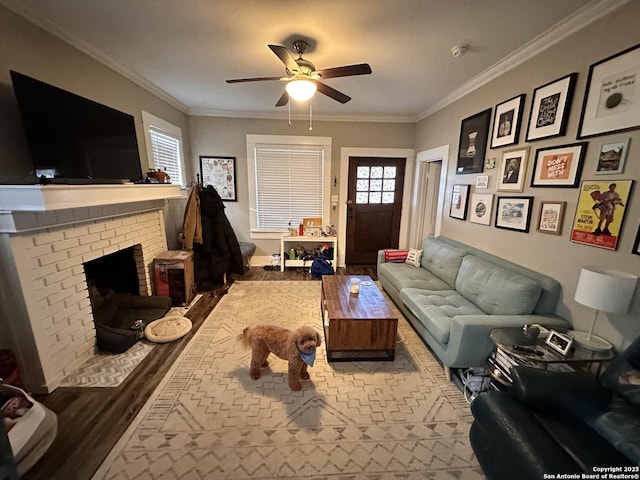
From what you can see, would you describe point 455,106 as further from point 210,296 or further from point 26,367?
point 26,367

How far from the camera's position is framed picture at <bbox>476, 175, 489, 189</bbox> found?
2771mm

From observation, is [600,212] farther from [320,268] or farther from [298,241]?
[298,241]

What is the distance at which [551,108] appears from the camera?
2035 mm

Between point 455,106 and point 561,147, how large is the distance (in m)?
1.71

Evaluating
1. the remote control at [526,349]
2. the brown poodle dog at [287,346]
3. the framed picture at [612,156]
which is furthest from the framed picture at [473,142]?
the brown poodle dog at [287,346]

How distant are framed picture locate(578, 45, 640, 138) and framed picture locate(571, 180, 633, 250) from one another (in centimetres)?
35

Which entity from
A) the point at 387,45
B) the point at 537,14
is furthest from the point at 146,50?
the point at 537,14

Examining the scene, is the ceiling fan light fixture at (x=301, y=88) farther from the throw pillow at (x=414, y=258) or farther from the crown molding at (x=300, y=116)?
the throw pillow at (x=414, y=258)

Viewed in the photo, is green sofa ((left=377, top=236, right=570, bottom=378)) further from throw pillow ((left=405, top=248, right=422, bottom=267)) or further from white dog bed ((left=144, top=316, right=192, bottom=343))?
white dog bed ((left=144, top=316, right=192, bottom=343))

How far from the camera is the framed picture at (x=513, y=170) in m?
2.32

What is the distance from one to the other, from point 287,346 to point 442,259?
217 cm

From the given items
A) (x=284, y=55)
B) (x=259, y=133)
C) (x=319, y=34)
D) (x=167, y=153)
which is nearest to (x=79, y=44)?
(x=167, y=153)

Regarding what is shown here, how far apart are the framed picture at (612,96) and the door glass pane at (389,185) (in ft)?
9.58

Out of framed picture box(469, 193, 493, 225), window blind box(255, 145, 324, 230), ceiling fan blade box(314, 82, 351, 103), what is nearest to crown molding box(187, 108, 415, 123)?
window blind box(255, 145, 324, 230)
